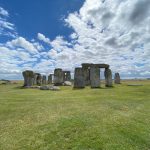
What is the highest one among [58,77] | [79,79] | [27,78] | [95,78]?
[58,77]

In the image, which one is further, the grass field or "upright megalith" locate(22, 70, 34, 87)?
"upright megalith" locate(22, 70, 34, 87)

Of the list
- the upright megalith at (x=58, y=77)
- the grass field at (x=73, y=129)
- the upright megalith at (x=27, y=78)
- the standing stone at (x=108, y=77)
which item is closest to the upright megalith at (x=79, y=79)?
Answer: the standing stone at (x=108, y=77)

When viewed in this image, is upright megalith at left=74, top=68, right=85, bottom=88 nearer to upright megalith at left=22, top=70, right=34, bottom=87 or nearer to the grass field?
upright megalith at left=22, top=70, right=34, bottom=87

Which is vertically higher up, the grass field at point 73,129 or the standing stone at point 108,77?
the standing stone at point 108,77

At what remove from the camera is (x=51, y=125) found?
12.3 meters

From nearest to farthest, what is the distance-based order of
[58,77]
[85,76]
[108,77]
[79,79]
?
[79,79] → [108,77] → [85,76] → [58,77]

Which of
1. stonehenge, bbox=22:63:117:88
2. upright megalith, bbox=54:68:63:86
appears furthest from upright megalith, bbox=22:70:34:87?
upright megalith, bbox=54:68:63:86

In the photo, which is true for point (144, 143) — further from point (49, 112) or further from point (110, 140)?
point (49, 112)

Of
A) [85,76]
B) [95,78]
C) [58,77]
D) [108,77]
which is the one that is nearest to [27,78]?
[58,77]

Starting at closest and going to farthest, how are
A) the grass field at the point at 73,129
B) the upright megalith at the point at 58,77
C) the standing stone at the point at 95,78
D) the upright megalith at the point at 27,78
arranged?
the grass field at the point at 73,129
the standing stone at the point at 95,78
the upright megalith at the point at 27,78
the upright megalith at the point at 58,77

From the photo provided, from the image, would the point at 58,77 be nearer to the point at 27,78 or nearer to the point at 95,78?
the point at 27,78

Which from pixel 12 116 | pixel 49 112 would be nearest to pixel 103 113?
pixel 49 112

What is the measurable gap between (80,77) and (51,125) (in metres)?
25.5

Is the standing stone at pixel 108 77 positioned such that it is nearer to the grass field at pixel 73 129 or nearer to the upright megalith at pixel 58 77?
the upright megalith at pixel 58 77
